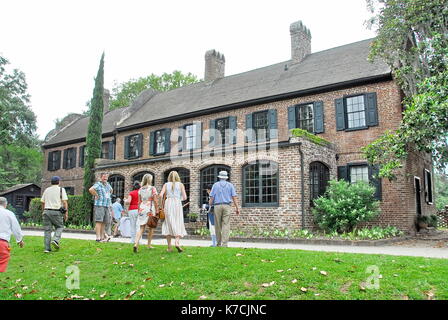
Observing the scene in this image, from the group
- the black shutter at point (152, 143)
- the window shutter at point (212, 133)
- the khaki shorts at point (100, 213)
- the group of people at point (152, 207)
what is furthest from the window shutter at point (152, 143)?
the khaki shorts at point (100, 213)

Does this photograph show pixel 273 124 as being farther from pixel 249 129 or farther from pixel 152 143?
pixel 152 143

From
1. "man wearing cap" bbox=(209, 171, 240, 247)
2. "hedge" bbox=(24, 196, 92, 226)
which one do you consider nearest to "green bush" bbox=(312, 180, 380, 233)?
"man wearing cap" bbox=(209, 171, 240, 247)

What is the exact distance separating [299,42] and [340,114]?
279 inches

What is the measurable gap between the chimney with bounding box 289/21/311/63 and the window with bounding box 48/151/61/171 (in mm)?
19107

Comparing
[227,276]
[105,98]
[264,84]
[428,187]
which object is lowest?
[227,276]

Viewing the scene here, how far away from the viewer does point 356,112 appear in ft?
54.3

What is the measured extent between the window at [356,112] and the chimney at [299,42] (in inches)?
238

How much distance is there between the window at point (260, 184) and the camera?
1461 centimetres

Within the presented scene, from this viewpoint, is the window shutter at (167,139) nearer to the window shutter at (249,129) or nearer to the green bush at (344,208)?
the window shutter at (249,129)

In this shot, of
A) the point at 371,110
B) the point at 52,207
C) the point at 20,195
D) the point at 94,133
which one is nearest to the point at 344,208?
the point at 371,110

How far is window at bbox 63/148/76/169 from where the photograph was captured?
2921cm

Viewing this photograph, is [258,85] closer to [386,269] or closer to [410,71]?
[410,71]

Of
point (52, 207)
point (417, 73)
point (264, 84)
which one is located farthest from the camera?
point (264, 84)
